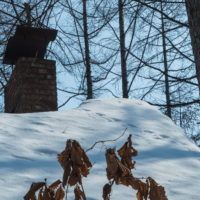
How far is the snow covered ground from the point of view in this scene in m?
1.96

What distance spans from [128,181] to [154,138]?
4.83ft

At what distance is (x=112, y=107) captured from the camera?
334cm

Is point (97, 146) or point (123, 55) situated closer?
point (97, 146)

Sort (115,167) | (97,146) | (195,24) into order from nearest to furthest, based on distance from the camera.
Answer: (115,167) → (97,146) → (195,24)

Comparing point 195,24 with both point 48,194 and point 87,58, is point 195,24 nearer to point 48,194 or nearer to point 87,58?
point 48,194

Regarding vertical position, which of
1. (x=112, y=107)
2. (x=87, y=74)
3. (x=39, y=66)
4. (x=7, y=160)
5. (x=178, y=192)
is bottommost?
(x=178, y=192)

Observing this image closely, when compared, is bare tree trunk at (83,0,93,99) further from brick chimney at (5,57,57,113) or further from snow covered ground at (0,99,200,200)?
snow covered ground at (0,99,200,200)

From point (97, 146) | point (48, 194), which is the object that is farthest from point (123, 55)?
point (48, 194)

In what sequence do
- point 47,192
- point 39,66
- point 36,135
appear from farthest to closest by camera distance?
point 39,66 < point 36,135 < point 47,192

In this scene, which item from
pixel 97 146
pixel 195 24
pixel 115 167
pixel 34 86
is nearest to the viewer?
pixel 115 167

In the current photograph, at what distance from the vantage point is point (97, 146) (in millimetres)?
2467

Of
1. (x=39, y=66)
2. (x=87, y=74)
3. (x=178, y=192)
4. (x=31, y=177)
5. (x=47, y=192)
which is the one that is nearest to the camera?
(x=47, y=192)

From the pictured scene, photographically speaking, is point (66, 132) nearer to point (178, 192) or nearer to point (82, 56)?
point (178, 192)

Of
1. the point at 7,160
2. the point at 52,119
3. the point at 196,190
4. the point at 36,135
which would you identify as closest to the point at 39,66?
the point at 52,119
